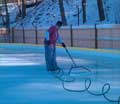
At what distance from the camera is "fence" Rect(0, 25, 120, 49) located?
2973 centimetres

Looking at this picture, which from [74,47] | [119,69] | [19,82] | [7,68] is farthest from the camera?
[74,47]

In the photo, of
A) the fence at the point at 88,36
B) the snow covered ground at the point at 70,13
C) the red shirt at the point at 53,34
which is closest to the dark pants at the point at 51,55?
the red shirt at the point at 53,34

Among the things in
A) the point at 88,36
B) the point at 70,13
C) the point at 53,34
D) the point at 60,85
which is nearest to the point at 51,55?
the point at 53,34

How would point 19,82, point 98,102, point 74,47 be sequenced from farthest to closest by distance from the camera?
point 74,47, point 19,82, point 98,102

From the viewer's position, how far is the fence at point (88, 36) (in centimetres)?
2973

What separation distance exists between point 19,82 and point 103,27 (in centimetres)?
1577

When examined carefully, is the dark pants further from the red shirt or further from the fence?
the fence

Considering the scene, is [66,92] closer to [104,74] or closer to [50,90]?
[50,90]

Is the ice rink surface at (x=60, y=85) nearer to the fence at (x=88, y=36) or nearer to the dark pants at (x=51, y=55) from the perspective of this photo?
the dark pants at (x=51, y=55)

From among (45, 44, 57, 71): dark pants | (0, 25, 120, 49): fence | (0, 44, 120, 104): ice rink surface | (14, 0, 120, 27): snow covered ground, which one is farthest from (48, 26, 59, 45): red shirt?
(14, 0, 120, 27): snow covered ground

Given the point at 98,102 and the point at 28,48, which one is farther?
the point at 28,48

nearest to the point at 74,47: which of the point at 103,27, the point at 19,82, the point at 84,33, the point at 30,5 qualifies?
the point at 84,33

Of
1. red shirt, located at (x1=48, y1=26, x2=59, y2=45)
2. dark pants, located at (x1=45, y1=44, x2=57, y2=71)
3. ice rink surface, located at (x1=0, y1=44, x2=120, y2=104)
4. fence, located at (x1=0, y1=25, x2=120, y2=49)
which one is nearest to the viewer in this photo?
ice rink surface, located at (x1=0, y1=44, x2=120, y2=104)

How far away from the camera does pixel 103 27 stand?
1214 inches
